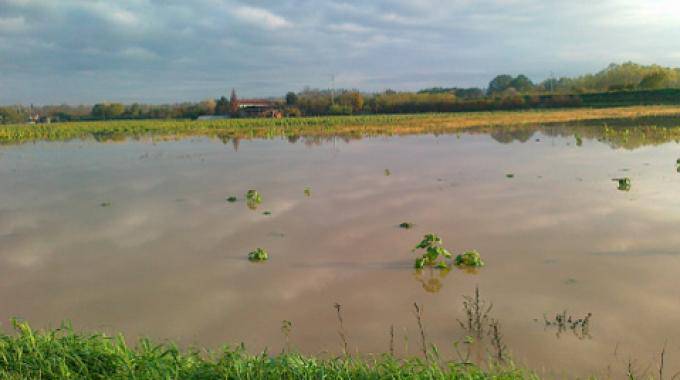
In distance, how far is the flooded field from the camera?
20.6 ft

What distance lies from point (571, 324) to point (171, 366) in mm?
4370

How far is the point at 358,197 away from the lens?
14234 mm

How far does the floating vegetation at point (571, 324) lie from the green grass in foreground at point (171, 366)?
3.82ft

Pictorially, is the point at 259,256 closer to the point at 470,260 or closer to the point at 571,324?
the point at 470,260

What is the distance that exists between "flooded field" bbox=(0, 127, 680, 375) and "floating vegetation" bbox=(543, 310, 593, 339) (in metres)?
0.06

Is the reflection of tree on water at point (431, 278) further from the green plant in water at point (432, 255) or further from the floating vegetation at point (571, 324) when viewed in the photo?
the floating vegetation at point (571, 324)

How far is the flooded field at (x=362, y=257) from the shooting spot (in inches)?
248

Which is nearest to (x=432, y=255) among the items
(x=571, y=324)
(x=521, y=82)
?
(x=571, y=324)

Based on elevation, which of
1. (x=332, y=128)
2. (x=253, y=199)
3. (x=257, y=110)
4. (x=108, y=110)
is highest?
(x=108, y=110)

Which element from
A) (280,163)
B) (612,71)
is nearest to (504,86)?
(612,71)

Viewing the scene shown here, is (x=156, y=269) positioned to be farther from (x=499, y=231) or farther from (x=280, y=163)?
(x=280, y=163)

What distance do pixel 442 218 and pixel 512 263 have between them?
322 cm

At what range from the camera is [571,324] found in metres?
6.20

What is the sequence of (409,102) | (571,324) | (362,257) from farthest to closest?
(409,102) → (362,257) → (571,324)
